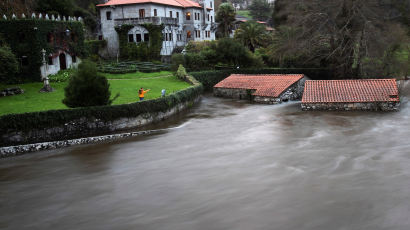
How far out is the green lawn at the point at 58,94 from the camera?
25.4 metres

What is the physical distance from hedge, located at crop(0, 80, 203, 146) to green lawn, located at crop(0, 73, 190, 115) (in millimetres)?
2884

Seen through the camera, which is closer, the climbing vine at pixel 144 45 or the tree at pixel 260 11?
the climbing vine at pixel 144 45

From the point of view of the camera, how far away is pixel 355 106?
28.2 m

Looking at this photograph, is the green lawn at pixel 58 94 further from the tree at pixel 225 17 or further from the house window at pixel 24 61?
the tree at pixel 225 17

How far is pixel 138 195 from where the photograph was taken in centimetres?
1312

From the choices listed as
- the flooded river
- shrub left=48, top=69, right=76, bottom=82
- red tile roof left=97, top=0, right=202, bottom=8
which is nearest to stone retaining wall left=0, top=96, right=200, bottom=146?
the flooded river

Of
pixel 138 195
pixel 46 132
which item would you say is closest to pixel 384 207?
pixel 138 195

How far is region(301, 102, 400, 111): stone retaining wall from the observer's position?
1087 inches

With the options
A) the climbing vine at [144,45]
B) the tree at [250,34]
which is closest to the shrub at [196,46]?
the climbing vine at [144,45]

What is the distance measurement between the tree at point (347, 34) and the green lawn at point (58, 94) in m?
15.3

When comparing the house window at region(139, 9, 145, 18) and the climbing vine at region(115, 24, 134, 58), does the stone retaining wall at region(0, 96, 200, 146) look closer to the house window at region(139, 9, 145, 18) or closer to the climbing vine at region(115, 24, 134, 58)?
the climbing vine at region(115, 24, 134, 58)

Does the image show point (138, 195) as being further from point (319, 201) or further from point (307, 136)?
point (307, 136)

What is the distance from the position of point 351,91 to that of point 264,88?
8.50 metres

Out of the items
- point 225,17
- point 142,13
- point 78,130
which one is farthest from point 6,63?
point 225,17
